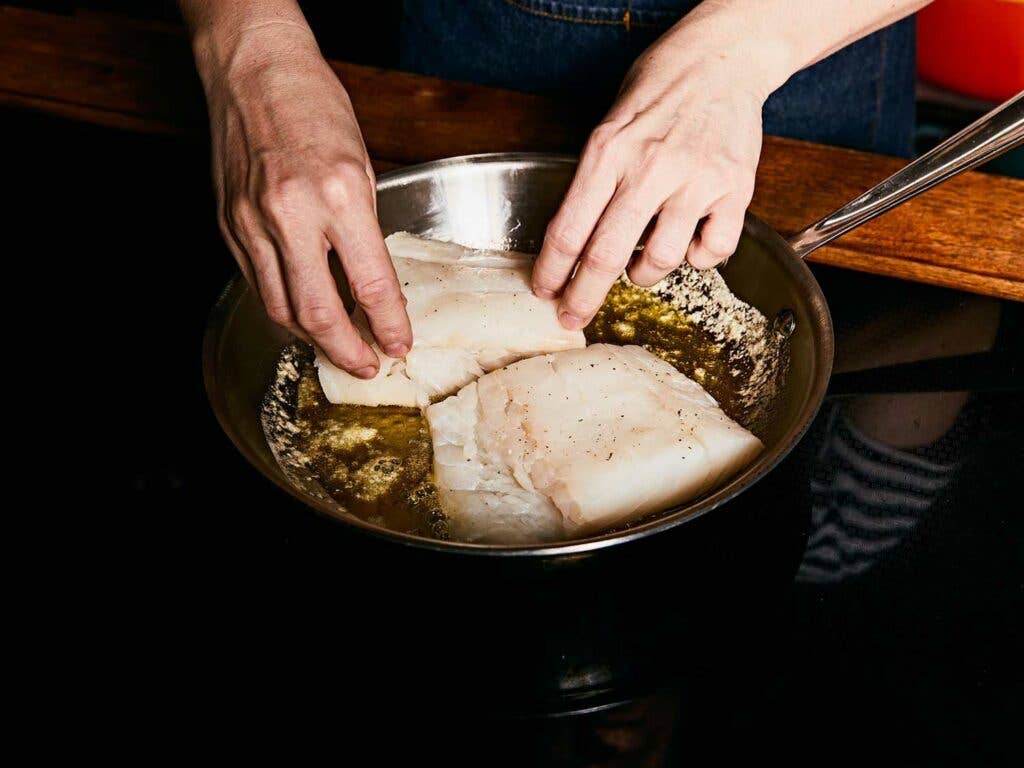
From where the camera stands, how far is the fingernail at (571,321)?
1.09 meters

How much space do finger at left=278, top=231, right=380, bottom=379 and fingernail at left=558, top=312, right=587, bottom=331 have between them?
0.25 m

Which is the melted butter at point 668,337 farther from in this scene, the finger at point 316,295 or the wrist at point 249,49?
Answer: the wrist at point 249,49

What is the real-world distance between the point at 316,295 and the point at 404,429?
0.82 ft

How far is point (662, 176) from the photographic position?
96 centimetres

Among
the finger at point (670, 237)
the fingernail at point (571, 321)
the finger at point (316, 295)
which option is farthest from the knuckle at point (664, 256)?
the finger at point (316, 295)

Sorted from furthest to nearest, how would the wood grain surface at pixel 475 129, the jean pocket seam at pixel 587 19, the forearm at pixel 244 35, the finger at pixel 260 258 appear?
the jean pocket seam at pixel 587 19
the wood grain surface at pixel 475 129
the forearm at pixel 244 35
the finger at pixel 260 258

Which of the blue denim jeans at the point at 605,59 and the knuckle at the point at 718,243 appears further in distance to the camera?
the blue denim jeans at the point at 605,59

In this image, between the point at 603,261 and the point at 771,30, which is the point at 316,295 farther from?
the point at 771,30

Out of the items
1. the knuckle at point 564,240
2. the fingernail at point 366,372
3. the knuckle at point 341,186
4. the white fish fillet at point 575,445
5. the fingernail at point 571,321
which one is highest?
the knuckle at point 341,186

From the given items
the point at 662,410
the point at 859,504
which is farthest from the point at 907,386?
the point at 662,410

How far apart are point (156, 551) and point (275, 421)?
0.20 m

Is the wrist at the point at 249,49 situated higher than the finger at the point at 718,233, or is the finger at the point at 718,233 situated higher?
the wrist at the point at 249,49

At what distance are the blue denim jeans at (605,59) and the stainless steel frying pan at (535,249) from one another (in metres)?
0.36

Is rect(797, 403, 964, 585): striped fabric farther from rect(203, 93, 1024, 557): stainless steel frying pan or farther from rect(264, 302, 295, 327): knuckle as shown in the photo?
rect(264, 302, 295, 327): knuckle
